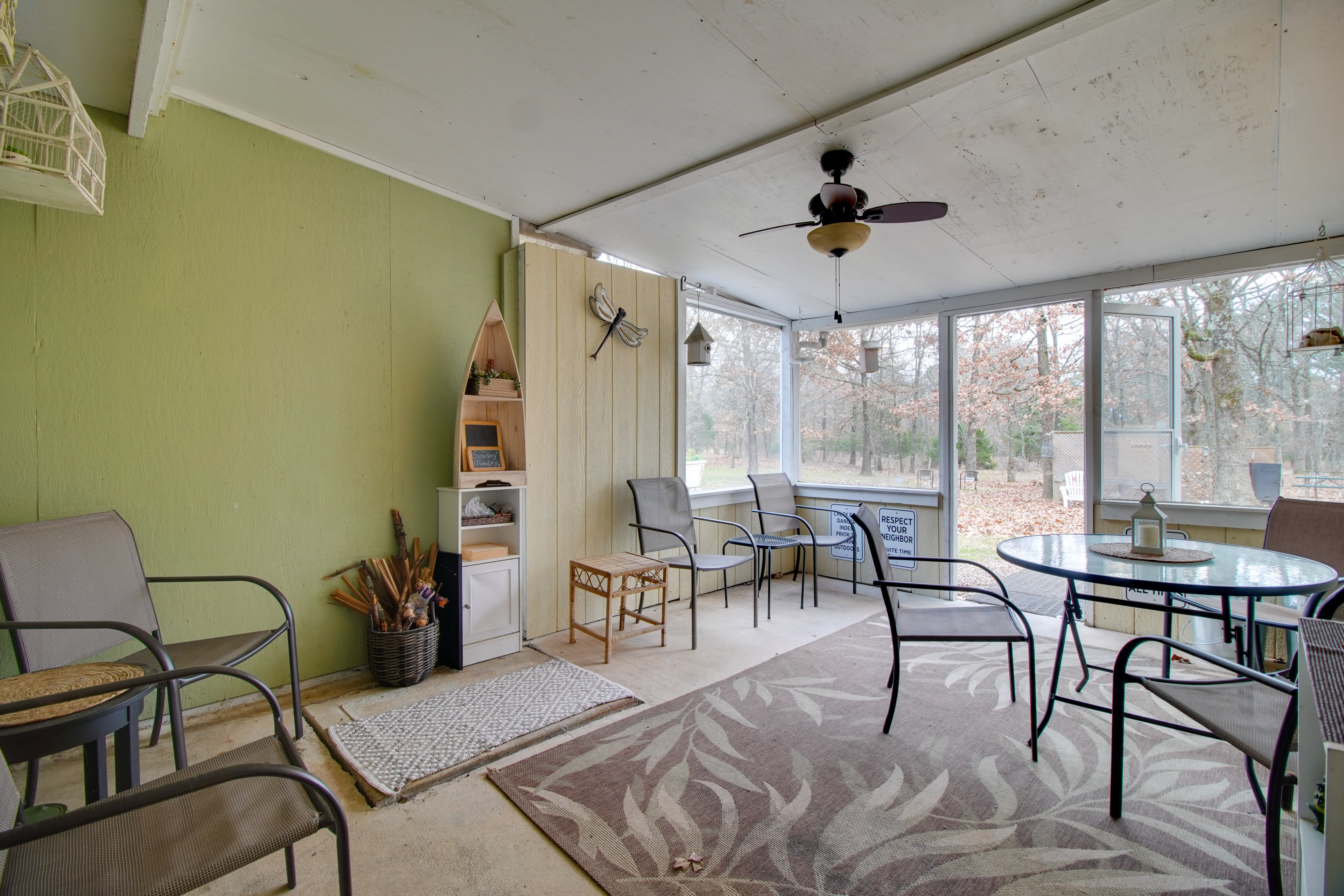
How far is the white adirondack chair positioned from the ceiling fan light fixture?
2.54 metres

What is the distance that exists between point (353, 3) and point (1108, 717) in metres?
3.95

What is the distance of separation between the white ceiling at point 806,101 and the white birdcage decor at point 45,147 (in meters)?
0.30

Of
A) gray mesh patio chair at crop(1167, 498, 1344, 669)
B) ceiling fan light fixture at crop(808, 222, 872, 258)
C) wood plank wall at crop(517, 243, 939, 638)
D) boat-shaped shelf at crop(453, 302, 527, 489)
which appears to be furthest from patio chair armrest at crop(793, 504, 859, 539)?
boat-shaped shelf at crop(453, 302, 527, 489)

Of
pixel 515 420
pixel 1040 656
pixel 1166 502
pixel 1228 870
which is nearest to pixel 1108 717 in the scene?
pixel 1040 656

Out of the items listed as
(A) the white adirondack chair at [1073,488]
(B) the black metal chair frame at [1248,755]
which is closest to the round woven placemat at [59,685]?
(B) the black metal chair frame at [1248,755]

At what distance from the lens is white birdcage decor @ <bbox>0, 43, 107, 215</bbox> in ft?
5.28

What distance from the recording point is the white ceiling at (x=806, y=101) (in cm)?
200

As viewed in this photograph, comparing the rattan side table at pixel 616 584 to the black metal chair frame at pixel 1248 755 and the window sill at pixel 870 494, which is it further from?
the black metal chair frame at pixel 1248 755

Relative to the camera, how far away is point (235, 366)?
8.47 ft

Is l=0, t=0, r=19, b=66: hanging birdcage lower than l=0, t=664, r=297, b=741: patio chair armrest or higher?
higher

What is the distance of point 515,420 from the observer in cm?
330

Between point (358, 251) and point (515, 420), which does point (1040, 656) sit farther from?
point (358, 251)

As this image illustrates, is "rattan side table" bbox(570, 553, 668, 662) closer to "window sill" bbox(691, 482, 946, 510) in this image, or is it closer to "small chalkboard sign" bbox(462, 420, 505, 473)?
"small chalkboard sign" bbox(462, 420, 505, 473)

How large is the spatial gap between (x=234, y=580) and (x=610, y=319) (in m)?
2.37
